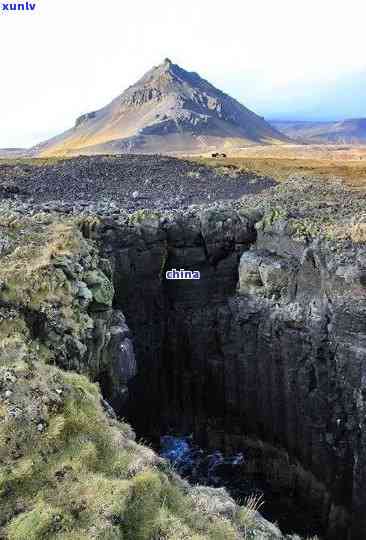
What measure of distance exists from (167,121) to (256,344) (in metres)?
116

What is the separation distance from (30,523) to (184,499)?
2506 millimetres

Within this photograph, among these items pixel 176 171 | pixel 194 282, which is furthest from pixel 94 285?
pixel 176 171

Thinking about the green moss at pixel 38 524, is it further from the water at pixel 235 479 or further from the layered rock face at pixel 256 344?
the water at pixel 235 479

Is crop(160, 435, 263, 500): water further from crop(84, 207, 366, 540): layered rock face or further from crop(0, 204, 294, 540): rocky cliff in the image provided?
crop(0, 204, 294, 540): rocky cliff

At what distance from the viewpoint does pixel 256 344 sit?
22766 mm

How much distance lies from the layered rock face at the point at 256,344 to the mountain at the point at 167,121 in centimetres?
8585

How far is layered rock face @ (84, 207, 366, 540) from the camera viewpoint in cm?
1936

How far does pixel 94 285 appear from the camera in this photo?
1719 centimetres

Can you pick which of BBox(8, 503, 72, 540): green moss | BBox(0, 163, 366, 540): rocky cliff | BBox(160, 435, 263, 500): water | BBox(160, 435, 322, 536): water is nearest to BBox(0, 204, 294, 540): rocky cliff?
BBox(8, 503, 72, 540): green moss

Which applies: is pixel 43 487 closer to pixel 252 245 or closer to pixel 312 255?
pixel 312 255

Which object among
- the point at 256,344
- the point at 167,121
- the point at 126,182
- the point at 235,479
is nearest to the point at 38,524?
the point at 256,344

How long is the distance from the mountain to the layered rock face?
8585 centimetres

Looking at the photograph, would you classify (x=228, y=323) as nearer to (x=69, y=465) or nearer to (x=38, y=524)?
(x=69, y=465)

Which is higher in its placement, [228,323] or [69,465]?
[69,465]
